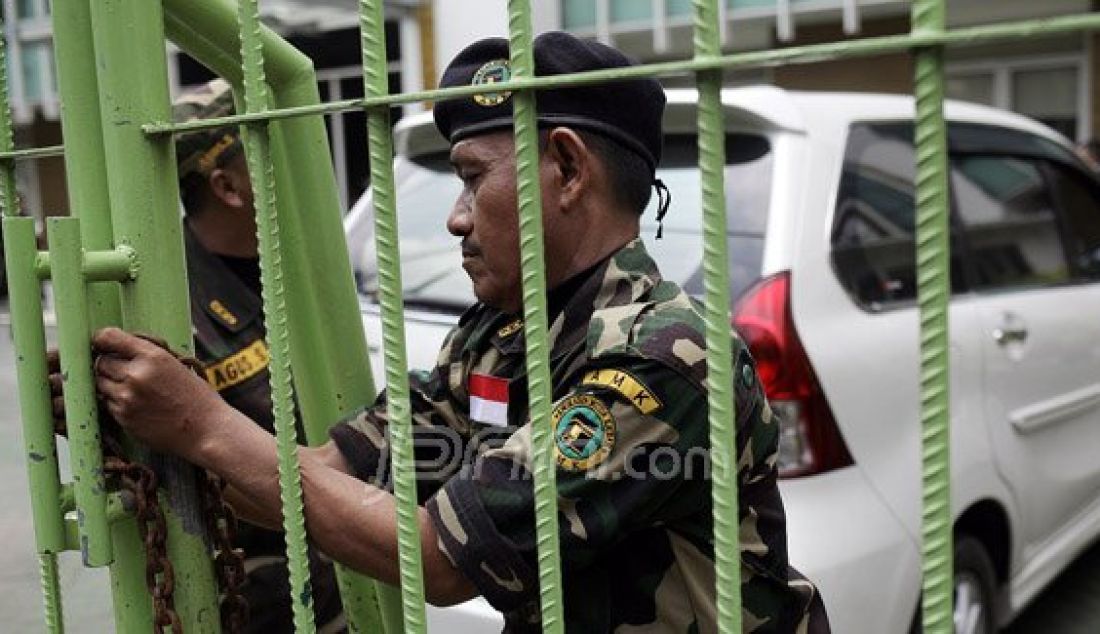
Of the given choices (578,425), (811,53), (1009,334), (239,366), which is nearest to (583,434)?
(578,425)

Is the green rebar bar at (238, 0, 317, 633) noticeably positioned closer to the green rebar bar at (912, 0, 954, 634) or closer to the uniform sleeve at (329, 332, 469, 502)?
the uniform sleeve at (329, 332, 469, 502)

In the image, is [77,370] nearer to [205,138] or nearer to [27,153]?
[27,153]

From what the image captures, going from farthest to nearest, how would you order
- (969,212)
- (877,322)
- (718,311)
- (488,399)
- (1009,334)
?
(969,212) < (1009,334) < (877,322) < (488,399) < (718,311)

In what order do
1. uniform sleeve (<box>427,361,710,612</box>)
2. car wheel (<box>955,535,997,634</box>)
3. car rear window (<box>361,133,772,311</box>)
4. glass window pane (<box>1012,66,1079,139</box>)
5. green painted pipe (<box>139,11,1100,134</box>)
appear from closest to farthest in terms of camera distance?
1. green painted pipe (<box>139,11,1100,134</box>)
2. uniform sleeve (<box>427,361,710,612</box>)
3. car rear window (<box>361,133,772,311</box>)
4. car wheel (<box>955,535,997,634</box>)
5. glass window pane (<box>1012,66,1079,139</box>)

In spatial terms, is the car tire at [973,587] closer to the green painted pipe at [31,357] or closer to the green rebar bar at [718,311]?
the green rebar bar at [718,311]

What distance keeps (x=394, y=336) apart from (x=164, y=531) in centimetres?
44

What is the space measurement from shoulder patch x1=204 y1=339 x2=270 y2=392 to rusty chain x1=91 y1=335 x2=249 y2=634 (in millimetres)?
680

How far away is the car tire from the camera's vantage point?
3.16m

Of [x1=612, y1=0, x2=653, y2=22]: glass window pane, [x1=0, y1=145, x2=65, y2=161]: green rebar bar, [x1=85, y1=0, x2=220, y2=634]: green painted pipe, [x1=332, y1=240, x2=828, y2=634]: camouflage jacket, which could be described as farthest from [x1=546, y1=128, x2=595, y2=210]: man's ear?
[x1=612, y1=0, x2=653, y2=22]: glass window pane

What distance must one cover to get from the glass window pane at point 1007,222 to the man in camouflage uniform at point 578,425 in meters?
2.32

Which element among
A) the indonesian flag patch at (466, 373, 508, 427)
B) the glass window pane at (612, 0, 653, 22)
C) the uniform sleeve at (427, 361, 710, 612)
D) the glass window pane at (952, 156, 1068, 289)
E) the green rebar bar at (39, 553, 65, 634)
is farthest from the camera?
the glass window pane at (612, 0, 653, 22)

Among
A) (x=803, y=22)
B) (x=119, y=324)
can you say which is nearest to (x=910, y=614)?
(x=119, y=324)

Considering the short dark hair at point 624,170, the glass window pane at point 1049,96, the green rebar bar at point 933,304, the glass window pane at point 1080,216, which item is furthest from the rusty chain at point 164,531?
the glass window pane at point 1049,96

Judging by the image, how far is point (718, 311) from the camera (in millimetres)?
1023
